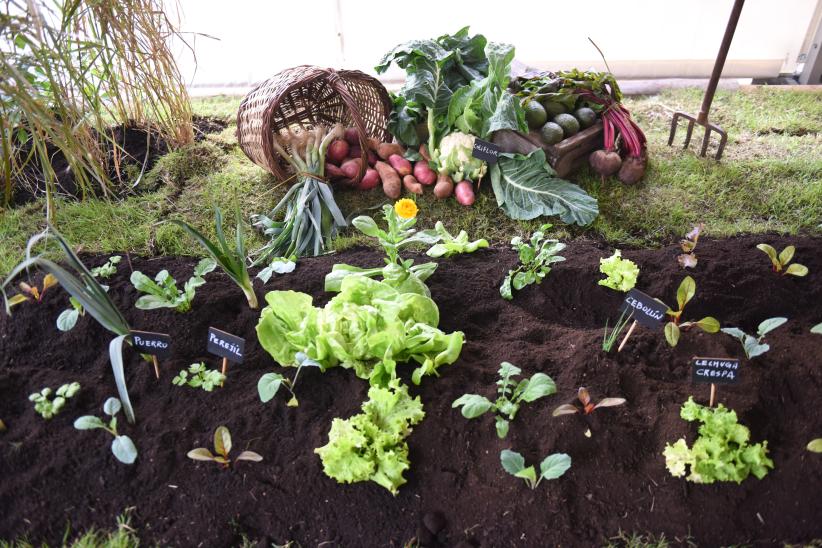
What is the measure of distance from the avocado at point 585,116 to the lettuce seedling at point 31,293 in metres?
2.04

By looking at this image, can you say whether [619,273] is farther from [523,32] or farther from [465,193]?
[523,32]

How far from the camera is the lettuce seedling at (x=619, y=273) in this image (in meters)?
1.78

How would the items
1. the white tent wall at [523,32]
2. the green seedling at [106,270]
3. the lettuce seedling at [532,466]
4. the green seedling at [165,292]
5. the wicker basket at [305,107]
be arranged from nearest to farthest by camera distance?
1. the lettuce seedling at [532,466]
2. the green seedling at [165,292]
3. the green seedling at [106,270]
4. the wicker basket at [305,107]
5. the white tent wall at [523,32]

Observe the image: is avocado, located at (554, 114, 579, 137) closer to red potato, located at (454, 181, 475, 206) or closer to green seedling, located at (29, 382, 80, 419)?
red potato, located at (454, 181, 475, 206)

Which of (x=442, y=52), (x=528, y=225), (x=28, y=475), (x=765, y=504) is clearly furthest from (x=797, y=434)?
(x=442, y=52)

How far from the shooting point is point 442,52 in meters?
2.55

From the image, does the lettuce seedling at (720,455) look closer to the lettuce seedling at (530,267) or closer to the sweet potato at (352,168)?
the lettuce seedling at (530,267)

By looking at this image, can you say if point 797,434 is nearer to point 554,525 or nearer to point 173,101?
point 554,525

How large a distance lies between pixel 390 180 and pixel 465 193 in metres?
0.32

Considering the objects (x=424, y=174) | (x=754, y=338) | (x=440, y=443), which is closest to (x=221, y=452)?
(x=440, y=443)

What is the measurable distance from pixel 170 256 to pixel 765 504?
1978 mm

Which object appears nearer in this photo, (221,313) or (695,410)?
(695,410)

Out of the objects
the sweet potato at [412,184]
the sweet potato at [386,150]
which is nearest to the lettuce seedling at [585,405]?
the sweet potato at [412,184]

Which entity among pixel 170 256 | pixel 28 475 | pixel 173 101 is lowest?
pixel 28 475
